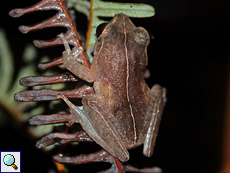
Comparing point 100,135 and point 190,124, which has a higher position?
point 100,135

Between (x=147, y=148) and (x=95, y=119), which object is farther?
(x=147, y=148)

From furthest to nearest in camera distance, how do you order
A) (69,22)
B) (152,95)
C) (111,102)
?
(152,95) < (111,102) < (69,22)

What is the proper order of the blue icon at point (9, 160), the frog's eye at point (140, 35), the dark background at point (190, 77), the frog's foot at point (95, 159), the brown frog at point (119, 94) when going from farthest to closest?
the dark background at point (190, 77)
the frog's eye at point (140, 35)
the blue icon at point (9, 160)
the brown frog at point (119, 94)
the frog's foot at point (95, 159)

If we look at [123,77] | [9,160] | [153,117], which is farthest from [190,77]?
[9,160]

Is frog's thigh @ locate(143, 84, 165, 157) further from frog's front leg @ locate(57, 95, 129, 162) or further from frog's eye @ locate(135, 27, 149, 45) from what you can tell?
frog's eye @ locate(135, 27, 149, 45)

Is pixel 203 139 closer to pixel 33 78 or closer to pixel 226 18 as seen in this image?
pixel 226 18

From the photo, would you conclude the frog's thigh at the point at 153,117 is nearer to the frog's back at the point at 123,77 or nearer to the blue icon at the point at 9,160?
the frog's back at the point at 123,77

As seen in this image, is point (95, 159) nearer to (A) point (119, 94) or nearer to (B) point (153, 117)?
(A) point (119, 94)

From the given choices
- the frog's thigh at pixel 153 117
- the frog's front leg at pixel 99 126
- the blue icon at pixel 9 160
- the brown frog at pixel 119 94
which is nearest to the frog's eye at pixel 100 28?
the brown frog at pixel 119 94

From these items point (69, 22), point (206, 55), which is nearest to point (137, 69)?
point (69, 22)
